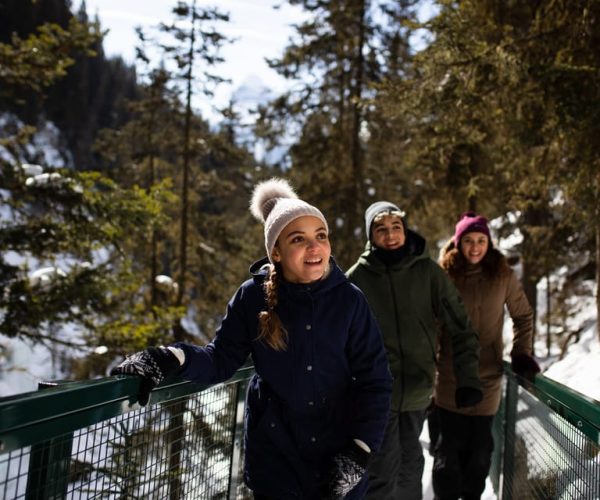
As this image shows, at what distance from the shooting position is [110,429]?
203 cm

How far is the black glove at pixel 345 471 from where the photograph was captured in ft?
7.15

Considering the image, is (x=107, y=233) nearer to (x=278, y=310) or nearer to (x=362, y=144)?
(x=278, y=310)

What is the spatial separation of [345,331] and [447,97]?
5.34m

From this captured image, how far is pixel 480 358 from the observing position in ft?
14.4

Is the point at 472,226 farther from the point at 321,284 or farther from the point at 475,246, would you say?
the point at 321,284

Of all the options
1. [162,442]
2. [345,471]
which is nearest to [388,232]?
[345,471]

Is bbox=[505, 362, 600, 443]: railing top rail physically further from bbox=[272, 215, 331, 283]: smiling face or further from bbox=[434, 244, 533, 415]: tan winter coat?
bbox=[272, 215, 331, 283]: smiling face

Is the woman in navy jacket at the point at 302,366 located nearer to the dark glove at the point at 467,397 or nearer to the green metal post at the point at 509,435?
the dark glove at the point at 467,397

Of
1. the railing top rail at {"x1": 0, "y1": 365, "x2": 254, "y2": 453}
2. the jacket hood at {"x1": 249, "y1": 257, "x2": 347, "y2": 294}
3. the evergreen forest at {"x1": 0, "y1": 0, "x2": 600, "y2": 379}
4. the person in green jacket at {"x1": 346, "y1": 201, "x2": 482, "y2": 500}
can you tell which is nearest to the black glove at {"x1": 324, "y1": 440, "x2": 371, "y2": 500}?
the jacket hood at {"x1": 249, "y1": 257, "x2": 347, "y2": 294}

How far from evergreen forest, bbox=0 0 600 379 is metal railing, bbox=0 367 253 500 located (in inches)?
192

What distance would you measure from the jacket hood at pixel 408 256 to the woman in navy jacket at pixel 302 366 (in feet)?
4.34

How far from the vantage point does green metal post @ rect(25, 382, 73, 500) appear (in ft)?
5.51

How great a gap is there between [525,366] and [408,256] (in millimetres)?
1171

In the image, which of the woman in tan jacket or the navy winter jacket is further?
the woman in tan jacket
